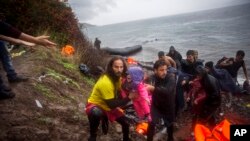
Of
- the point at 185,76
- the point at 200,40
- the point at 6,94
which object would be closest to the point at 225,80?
the point at 185,76

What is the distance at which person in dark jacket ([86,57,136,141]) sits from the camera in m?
4.04

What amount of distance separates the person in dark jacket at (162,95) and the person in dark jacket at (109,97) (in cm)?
78

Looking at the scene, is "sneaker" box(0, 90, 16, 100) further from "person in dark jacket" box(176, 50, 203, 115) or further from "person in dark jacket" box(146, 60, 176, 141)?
"person in dark jacket" box(176, 50, 203, 115)

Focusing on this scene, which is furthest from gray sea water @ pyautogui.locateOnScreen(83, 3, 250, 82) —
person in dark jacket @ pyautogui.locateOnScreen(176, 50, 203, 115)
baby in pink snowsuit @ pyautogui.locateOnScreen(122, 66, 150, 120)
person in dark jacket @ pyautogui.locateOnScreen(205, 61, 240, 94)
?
baby in pink snowsuit @ pyautogui.locateOnScreen(122, 66, 150, 120)

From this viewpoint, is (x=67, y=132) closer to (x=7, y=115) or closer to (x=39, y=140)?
(x=39, y=140)

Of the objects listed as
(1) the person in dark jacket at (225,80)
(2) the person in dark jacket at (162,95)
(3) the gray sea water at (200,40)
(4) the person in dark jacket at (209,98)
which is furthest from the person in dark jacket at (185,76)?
(3) the gray sea water at (200,40)

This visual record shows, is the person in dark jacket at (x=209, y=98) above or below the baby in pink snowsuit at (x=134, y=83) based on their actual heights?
below

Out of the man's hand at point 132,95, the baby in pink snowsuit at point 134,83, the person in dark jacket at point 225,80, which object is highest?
the baby in pink snowsuit at point 134,83

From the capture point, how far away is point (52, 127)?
4.75 meters

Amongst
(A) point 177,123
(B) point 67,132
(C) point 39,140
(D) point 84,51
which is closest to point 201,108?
(A) point 177,123

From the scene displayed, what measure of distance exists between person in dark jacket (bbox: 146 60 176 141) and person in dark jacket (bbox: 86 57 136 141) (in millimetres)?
784

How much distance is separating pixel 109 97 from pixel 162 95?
1265 mm

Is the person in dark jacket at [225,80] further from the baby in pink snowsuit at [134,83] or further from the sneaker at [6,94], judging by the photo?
the sneaker at [6,94]

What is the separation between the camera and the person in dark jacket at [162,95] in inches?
189
